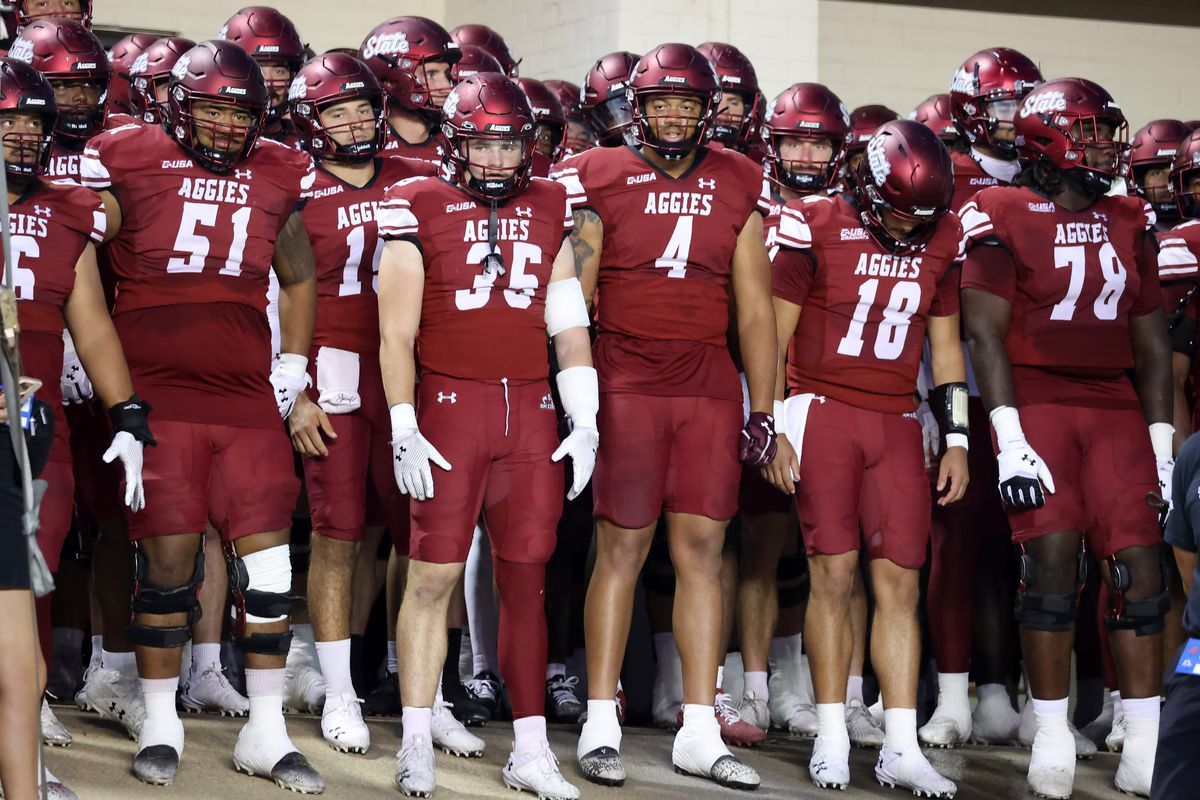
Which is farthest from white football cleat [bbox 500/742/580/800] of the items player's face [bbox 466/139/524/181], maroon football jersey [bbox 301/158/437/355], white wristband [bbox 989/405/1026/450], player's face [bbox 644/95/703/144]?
player's face [bbox 644/95/703/144]

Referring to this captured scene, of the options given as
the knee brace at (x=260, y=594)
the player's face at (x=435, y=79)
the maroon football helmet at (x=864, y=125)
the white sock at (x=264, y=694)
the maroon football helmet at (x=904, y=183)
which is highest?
the player's face at (x=435, y=79)

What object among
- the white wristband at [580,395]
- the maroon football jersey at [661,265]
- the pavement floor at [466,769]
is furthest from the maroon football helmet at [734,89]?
the pavement floor at [466,769]

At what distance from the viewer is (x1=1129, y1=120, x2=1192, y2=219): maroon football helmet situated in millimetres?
7055

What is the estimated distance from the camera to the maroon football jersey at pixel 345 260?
5.64m

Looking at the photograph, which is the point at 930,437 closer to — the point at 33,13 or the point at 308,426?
the point at 308,426

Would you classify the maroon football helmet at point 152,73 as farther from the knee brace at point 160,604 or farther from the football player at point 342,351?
the knee brace at point 160,604

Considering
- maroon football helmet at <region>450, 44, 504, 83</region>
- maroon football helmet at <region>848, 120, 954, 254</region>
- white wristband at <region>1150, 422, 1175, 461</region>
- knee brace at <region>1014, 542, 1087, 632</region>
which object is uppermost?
maroon football helmet at <region>450, 44, 504, 83</region>

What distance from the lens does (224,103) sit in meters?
5.02

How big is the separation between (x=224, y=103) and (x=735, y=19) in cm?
538

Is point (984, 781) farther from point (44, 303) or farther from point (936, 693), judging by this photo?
point (44, 303)

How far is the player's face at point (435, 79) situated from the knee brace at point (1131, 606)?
2.63 m

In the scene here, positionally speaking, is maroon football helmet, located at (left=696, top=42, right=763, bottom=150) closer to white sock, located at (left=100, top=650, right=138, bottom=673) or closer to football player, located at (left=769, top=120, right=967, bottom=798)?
football player, located at (left=769, top=120, right=967, bottom=798)

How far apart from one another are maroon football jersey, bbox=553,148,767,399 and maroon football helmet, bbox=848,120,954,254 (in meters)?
0.42

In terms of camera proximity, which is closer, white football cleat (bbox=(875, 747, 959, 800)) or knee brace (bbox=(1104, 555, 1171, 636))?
white football cleat (bbox=(875, 747, 959, 800))
